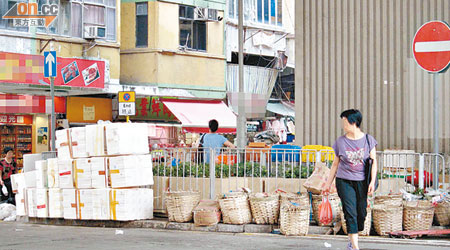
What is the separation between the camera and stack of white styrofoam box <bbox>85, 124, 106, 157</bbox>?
40.4ft

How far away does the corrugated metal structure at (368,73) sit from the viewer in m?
14.5

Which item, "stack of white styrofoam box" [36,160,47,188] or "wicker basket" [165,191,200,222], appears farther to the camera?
"stack of white styrofoam box" [36,160,47,188]

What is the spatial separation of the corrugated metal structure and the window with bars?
12.1m

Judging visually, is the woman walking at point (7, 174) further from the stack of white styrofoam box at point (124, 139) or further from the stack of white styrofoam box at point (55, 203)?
the stack of white styrofoam box at point (124, 139)

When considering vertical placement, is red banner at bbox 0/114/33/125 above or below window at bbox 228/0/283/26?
below

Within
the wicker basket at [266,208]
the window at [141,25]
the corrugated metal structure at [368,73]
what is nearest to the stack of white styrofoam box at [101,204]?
the wicker basket at [266,208]

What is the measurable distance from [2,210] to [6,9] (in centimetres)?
1062

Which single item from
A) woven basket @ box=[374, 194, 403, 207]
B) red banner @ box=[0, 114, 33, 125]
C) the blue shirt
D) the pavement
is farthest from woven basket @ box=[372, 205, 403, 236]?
red banner @ box=[0, 114, 33, 125]

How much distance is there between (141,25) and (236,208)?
18.5 m

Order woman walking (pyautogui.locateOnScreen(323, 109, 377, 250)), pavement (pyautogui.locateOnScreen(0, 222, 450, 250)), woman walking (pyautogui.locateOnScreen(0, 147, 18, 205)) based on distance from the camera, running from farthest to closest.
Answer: woman walking (pyautogui.locateOnScreen(0, 147, 18, 205))
pavement (pyautogui.locateOnScreen(0, 222, 450, 250))
woman walking (pyautogui.locateOnScreen(323, 109, 377, 250))

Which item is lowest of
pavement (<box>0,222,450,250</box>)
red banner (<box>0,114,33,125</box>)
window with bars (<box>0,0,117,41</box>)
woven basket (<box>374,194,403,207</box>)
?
pavement (<box>0,222,450,250</box>)

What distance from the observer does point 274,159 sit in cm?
1216

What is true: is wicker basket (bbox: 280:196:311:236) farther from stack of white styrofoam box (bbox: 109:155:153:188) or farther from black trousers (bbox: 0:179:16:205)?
black trousers (bbox: 0:179:16:205)

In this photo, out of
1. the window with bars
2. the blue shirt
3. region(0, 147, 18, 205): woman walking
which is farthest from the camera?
the window with bars
